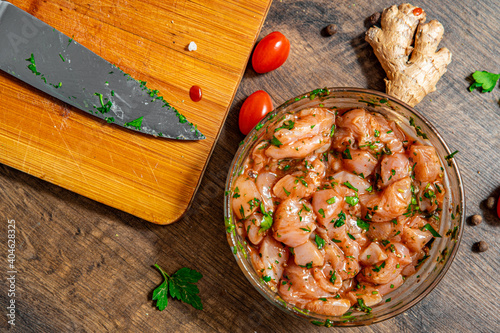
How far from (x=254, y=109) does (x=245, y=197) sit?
75cm

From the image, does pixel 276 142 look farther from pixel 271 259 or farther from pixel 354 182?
pixel 271 259

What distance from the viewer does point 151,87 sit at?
2.58m

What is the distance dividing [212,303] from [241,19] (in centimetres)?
222

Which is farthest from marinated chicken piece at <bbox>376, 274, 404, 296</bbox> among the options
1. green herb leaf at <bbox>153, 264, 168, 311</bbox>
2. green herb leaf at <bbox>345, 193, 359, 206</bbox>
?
green herb leaf at <bbox>153, 264, 168, 311</bbox>

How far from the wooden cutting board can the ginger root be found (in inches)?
38.0

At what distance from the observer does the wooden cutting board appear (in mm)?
2559

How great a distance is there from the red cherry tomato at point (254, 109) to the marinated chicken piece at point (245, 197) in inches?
20.8

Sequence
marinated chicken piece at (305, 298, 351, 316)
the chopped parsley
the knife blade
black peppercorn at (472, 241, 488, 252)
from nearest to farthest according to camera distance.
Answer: marinated chicken piece at (305, 298, 351, 316), the chopped parsley, the knife blade, black peppercorn at (472, 241, 488, 252)

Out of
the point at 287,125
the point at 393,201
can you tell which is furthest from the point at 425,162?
the point at 287,125

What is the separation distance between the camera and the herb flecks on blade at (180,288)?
2650 millimetres

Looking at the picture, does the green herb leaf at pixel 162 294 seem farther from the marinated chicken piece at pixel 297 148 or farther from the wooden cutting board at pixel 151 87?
the marinated chicken piece at pixel 297 148

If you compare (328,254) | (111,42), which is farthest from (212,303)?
(111,42)

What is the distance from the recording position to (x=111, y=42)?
2.59m

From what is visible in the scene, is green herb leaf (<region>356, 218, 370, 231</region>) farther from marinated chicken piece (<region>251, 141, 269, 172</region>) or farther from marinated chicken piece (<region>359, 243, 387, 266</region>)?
marinated chicken piece (<region>251, 141, 269, 172</region>)
